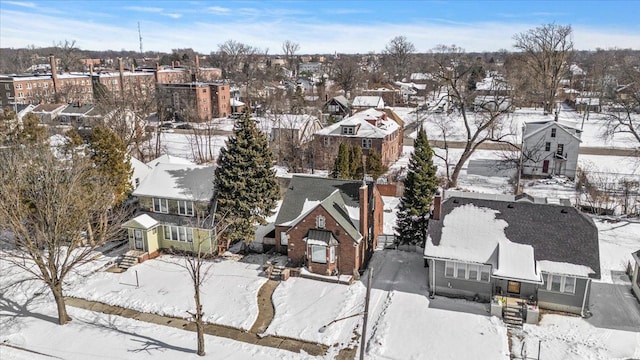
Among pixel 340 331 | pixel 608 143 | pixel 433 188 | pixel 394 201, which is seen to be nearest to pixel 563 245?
pixel 433 188

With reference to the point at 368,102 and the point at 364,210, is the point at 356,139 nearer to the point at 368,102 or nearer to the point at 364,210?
the point at 364,210

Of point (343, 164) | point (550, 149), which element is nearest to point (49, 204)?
point (343, 164)

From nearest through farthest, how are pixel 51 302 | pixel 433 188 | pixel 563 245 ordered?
1. pixel 563 245
2. pixel 51 302
3. pixel 433 188

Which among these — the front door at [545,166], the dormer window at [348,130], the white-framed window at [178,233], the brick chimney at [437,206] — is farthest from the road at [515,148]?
the white-framed window at [178,233]

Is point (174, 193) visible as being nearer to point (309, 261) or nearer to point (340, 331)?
point (309, 261)

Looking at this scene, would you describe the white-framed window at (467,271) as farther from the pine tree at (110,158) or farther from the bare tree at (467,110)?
the pine tree at (110,158)

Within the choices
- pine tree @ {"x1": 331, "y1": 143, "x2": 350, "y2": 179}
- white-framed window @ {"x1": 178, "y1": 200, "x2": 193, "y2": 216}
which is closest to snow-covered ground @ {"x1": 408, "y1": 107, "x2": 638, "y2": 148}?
pine tree @ {"x1": 331, "y1": 143, "x2": 350, "y2": 179}

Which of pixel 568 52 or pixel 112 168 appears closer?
pixel 112 168
